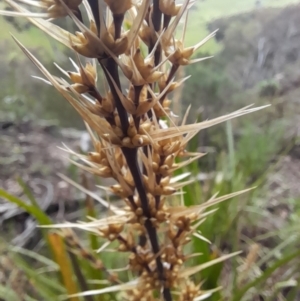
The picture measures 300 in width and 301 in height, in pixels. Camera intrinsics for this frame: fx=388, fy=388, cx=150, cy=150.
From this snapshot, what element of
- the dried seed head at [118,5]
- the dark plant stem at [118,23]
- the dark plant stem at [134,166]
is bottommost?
the dark plant stem at [134,166]

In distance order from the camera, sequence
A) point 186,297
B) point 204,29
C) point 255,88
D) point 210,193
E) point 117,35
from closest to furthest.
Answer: point 117,35, point 186,297, point 210,193, point 204,29, point 255,88

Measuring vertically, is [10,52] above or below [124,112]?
above

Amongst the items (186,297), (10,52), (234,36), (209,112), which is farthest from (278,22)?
(186,297)

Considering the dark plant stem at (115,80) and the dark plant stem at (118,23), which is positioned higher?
the dark plant stem at (118,23)

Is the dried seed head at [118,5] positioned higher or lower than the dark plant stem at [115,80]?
higher

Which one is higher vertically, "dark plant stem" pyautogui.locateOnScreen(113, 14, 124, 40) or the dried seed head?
the dried seed head

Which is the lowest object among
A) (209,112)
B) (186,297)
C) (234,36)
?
(186,297)

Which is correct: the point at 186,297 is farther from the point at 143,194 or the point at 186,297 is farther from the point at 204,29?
the point at 204,29

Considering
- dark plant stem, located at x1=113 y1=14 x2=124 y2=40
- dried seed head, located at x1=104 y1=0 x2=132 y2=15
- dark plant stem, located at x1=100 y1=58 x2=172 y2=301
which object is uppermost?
dried seed head, located at x1=104 y1=0 x2=132 y2=15
